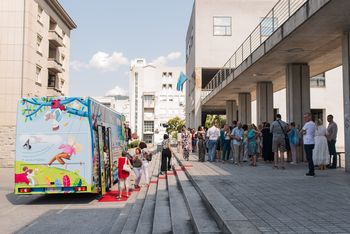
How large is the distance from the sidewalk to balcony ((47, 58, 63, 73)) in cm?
2665

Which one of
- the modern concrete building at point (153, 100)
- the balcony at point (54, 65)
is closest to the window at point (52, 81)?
the balcony at point (54, 65)

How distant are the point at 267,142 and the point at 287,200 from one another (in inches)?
356

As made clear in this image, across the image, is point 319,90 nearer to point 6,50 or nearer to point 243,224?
point 6,50

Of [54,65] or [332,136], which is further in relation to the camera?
[54,65]

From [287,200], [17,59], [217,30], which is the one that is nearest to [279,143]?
[287,200]

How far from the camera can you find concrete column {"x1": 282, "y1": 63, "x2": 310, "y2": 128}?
51.2 feet

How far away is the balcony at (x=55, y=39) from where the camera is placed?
33725 mm

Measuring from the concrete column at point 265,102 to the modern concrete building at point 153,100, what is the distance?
76359mm

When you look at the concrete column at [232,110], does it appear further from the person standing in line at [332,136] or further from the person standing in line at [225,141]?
the person standing in line at [332,136]

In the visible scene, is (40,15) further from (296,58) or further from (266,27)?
(296,58)

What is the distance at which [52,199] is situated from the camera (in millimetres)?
10727

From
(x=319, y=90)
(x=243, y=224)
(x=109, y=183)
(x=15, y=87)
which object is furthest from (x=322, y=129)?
(x=319, y=90)

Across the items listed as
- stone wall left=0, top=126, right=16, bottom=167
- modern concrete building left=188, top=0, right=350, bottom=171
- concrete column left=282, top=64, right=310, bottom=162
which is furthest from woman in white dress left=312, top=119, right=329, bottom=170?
stone wall left=0, top=126, right=16, bottom=167

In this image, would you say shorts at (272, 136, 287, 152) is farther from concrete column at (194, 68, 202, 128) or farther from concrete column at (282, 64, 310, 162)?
concrete column at (194, 68, 202, 128)
